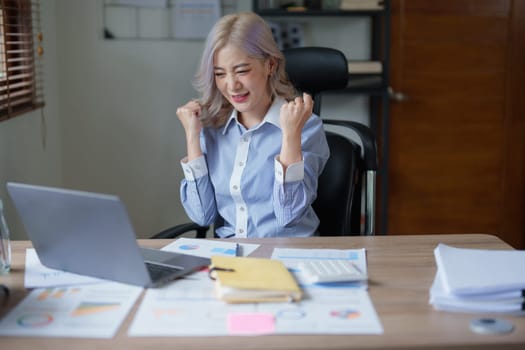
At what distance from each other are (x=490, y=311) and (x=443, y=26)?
242 cm

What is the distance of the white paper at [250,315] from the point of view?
4.18 ft

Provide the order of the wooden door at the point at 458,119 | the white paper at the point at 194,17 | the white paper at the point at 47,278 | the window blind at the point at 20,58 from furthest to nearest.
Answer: the wooden door at the point at 458,119
the white paper at the point at 194,17
the window blind at the point at 20,58
the white paper at the point at 47,278

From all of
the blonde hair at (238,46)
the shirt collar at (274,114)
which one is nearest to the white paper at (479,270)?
the shirt collar at (274,114)

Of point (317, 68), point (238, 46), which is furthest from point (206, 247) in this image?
point (317, 68)

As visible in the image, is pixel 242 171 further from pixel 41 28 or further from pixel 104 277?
pixel 41 28

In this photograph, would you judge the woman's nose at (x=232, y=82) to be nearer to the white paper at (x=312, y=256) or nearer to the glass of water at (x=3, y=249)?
the white paper at (x=312, y=256)

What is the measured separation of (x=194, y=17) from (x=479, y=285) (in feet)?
7.77

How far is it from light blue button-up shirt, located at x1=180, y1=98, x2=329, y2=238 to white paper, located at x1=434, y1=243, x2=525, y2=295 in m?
0.55

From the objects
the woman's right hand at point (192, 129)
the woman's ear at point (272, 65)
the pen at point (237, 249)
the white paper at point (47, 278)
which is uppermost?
the woman's ear at point (272, 65)

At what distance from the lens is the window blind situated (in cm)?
266

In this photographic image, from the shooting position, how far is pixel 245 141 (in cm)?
214

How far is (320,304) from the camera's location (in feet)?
4.56

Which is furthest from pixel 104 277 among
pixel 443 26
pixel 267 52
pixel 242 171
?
pixel 443 26

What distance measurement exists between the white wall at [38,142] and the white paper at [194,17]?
554 mm
